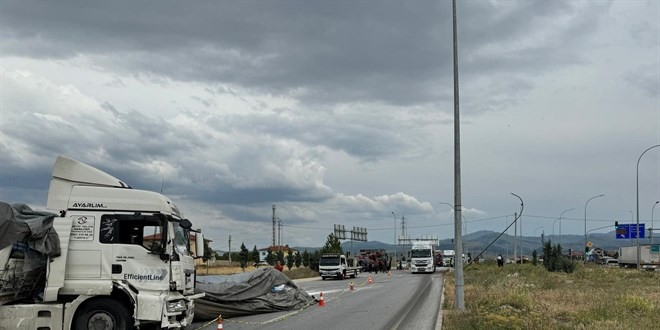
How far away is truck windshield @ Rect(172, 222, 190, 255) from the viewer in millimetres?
14188

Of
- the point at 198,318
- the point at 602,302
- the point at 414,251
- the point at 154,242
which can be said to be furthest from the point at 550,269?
the point at 154,242

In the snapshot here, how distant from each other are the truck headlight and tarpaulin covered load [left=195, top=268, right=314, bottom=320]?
4241 millimetres

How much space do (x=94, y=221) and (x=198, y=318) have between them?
20.0ft

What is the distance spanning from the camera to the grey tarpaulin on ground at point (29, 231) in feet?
41.8

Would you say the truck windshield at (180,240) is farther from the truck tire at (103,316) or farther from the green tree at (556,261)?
the green tree at (556,261)

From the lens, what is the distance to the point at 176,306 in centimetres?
1365

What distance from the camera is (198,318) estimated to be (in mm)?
18516

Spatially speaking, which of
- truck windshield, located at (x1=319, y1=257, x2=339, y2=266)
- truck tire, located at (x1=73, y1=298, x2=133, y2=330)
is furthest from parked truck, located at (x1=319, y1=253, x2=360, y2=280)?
truck tire, located at (x1=73, y1=298, x2=133, y2=330)

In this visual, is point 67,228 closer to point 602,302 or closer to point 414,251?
point 602,302

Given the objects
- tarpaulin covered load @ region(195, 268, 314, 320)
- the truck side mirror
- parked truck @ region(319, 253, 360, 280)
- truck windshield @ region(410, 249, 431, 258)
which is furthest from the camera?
truck windshield @ region(410, 249, 431, 258)

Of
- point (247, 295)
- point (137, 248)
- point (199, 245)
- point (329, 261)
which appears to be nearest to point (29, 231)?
point (137, 248)

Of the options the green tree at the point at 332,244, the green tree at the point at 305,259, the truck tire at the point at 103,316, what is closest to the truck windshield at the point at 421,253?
the green tree at the point at 305,259

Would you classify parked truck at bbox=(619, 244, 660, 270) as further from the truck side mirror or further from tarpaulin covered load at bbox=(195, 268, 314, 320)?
the truck side mirror

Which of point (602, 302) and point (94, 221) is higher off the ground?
point (94, 221)
